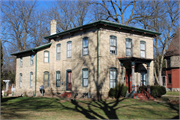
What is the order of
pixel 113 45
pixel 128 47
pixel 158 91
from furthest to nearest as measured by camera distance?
pixel 128 47, pixel 113 45, pixel 158 91

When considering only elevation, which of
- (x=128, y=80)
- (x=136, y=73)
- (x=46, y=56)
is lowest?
(x=128, y=80)

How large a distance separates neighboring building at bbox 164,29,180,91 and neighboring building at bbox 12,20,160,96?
14287mm

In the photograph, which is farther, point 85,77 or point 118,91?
point 85,77

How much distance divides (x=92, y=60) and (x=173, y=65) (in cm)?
2191

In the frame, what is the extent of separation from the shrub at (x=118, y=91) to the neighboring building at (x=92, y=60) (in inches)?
24.3

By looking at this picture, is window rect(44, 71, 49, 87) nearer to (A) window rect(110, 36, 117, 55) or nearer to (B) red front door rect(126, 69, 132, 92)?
(A) window rect(110, 36, 117, 55)

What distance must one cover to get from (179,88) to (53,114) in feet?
94.3

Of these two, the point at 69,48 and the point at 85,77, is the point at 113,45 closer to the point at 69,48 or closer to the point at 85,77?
the point at 85,77

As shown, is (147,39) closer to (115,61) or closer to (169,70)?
(115,61)

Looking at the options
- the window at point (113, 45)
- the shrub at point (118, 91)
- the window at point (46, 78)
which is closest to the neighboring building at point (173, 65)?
the window at point (113, 45)

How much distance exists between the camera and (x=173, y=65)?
1395 inches

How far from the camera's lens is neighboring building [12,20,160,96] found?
19.1m

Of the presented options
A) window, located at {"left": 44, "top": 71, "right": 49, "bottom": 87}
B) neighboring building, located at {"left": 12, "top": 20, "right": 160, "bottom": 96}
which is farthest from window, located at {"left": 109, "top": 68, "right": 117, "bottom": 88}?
window, located at {"left": 44, "top": 71, "right": 49, "bottom": 87}

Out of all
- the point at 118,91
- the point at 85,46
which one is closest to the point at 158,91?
the point at 118,91
